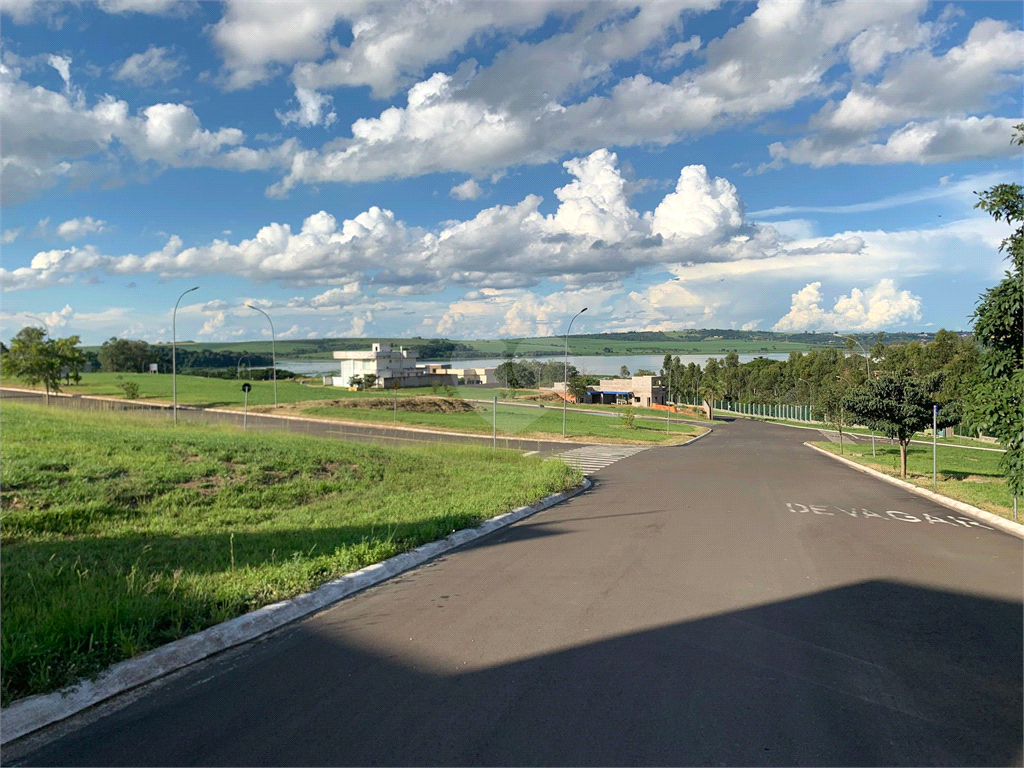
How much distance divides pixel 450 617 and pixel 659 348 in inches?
3830

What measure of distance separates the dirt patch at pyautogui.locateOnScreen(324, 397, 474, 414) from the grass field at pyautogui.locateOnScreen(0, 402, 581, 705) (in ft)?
118

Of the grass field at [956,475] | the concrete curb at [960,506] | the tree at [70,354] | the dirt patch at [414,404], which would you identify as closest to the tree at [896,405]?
the concrete curb at [960,506]

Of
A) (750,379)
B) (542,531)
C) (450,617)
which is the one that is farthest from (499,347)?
(750,379)

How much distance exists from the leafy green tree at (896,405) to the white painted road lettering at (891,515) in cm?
953

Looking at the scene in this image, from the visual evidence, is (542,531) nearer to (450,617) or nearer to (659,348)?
(450,617)

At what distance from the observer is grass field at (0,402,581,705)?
5.41 metres

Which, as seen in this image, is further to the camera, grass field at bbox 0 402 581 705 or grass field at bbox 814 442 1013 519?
grass field at bbox 814 442 1013 519

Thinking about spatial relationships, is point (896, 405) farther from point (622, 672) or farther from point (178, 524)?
point (178, 524)

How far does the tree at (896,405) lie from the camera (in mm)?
23188

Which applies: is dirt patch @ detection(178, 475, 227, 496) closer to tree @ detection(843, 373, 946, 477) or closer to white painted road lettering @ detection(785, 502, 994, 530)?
white painted road lettering @ detection(785, 502, 994, 530)

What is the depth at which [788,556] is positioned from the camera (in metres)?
9.51

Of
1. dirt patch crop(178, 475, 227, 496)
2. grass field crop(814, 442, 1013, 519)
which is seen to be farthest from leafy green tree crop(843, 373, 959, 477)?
dirt patch crop(178, 475, 227, 496)

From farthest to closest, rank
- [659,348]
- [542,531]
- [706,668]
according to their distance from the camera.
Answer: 1. [659,348]
2. [542,531]
3. [706,668]

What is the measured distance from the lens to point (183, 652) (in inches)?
211
